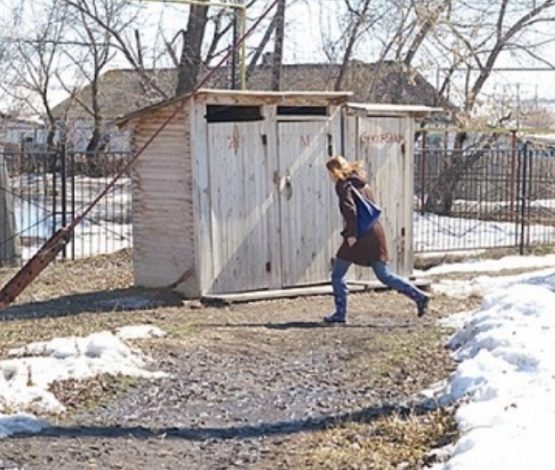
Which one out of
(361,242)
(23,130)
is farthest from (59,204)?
(23,130)

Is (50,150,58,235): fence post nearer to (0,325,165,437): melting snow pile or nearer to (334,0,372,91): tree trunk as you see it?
(0,325,165,437): melting snow pile

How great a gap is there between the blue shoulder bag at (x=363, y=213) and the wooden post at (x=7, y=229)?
7.10m

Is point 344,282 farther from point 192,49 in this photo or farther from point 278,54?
point 278,54

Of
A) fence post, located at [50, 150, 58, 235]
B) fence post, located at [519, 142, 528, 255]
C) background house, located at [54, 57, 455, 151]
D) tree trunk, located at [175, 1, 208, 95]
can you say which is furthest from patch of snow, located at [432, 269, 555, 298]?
tree trunk, located at [175, 1, 208, 95]

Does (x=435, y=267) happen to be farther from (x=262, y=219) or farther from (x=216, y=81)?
(x=216, y=81)

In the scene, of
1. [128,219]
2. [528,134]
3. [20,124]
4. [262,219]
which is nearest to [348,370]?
[262,219]

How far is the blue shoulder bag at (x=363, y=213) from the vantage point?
423 inches

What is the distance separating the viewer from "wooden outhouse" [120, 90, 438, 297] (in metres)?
12.1

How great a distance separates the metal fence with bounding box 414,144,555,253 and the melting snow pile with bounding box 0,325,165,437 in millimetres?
10866

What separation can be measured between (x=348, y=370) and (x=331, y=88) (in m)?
16.4

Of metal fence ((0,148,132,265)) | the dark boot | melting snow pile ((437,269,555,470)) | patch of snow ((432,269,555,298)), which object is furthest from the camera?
metal fence ((0,148,132,265))

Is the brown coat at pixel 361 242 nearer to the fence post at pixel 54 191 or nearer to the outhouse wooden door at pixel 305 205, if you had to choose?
the outhouse wooden door at pixel 305 205

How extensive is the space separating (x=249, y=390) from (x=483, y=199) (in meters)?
17.3

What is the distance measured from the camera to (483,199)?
2453 centimetres
